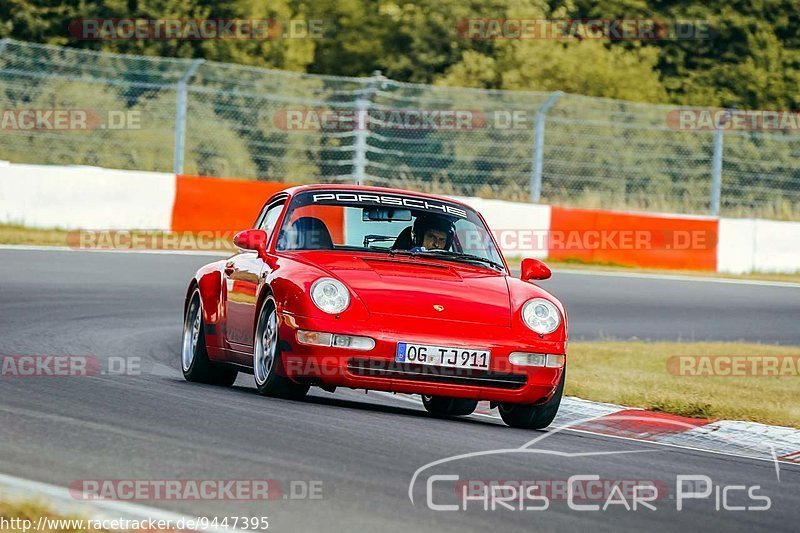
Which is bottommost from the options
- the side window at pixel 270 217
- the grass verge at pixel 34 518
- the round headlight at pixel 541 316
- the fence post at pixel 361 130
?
the grass verge at pixel 34 518

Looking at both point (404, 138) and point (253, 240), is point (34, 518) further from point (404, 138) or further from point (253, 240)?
point (404, 138)

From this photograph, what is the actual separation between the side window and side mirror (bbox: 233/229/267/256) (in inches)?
11.6

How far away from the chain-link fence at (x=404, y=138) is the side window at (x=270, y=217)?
13009 mm

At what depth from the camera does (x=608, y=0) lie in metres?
40.8

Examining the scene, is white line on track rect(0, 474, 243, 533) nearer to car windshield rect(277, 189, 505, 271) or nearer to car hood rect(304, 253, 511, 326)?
car hood rect(304, 253, 511, 326)

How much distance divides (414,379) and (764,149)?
57.0 ft

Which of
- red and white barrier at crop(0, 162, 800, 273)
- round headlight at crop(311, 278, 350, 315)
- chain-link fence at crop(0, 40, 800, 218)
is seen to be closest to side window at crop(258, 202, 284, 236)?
round headlight at crop(311, 278, 350, 315)

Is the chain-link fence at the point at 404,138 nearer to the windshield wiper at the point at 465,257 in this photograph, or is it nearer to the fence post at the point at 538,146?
the fence post at the point at 538,146

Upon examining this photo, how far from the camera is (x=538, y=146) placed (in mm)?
23969

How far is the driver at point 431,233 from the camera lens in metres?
9.04

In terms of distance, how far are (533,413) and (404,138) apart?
18.0 meters

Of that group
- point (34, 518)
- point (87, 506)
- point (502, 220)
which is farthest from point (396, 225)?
point (502, 220)

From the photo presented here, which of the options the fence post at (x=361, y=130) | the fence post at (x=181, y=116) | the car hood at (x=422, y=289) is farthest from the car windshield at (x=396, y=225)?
the fence post at (x=361, y=130)

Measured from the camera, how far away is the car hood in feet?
25.6
